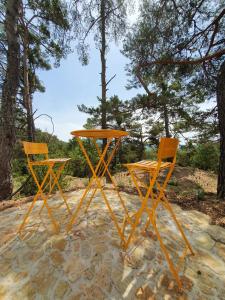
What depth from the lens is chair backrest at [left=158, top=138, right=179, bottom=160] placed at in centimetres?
125

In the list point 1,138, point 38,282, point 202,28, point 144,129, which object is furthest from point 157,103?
point 38,282

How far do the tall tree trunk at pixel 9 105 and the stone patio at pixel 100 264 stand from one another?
1287 mm

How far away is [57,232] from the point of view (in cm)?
178

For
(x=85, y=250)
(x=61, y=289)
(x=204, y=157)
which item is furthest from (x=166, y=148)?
(x=204, y=157)

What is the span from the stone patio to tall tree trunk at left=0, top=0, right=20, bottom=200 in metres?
1.29

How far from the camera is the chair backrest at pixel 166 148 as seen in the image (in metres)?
1.25

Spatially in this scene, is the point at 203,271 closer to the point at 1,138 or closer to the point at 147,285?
the point at 147,285

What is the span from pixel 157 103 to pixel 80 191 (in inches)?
144

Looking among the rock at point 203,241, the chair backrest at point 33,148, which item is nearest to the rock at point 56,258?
the chair backrest at point 33,148

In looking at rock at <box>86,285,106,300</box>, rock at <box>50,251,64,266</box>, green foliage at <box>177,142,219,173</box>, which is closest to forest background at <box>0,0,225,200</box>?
rock at <box>50,251,64,266</box>

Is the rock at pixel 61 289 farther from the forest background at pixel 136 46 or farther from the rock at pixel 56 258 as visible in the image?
the forest background at pixel 136 46

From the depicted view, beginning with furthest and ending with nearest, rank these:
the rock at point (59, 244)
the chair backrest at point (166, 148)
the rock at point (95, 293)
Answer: the rock at point (59, 244) < the chair backrest at point (166, 148) < the rock at point (95, 293)

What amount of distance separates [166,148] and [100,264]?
3.33ft

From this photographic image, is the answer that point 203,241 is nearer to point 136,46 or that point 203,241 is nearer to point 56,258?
point 56,258
